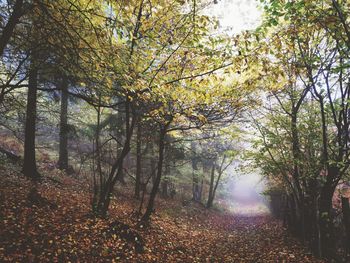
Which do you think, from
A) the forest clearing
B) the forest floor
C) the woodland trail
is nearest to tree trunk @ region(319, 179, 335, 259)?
the forest clearing

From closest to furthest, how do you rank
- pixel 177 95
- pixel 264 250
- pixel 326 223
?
pixel 177 95 < pixel 326 223 < pixel 264 250

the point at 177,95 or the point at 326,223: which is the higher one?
the point at 177,95

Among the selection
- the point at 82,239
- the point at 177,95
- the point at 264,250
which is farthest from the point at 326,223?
the point at 82,239

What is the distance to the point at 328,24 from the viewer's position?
5.00 m

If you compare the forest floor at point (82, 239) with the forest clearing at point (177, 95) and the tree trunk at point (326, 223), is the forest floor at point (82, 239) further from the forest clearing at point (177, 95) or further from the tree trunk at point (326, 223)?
the tree trunk at point (326, 223)

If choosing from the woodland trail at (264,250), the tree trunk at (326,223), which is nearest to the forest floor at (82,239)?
the woodland trail at (264,250)

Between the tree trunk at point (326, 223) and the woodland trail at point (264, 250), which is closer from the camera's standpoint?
the tree trunk at point (326, 223)

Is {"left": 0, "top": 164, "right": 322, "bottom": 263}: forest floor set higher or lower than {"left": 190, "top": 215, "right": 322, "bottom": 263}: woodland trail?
higher

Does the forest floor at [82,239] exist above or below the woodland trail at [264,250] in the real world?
above

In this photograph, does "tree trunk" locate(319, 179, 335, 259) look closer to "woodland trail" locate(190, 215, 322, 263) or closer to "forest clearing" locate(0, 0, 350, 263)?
"forest clearing" locate(0, 0, 350, 263)

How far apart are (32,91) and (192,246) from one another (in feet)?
30.4

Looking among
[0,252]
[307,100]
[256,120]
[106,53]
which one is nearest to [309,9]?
[106,53]

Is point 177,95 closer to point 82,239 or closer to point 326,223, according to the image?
point 82,239

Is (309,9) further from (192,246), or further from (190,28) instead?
(192,246)
